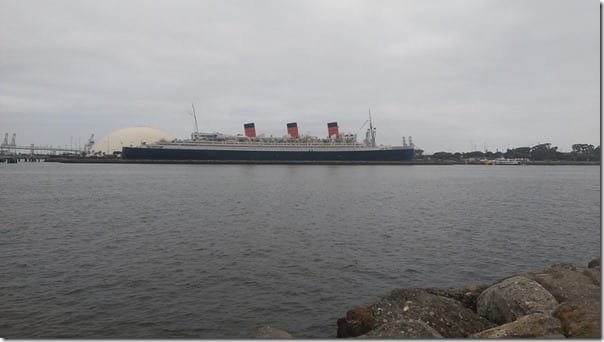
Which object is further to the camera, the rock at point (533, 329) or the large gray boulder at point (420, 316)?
the large gray boulder at point (420, 316)

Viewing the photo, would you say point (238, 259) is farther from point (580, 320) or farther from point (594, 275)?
point (580, 320)

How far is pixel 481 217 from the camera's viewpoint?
1956 centimetres

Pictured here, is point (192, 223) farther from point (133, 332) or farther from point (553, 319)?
point (553, 319)

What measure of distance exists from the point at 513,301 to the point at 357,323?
2213 mm

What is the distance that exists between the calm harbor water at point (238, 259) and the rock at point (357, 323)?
68 centimetres

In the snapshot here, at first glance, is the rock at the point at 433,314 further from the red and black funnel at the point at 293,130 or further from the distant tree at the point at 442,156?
the distant tree at the point at 442,156

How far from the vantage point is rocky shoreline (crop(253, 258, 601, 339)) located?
486cm

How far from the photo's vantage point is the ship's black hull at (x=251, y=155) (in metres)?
90.2

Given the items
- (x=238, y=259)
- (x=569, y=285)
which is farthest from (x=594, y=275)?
(x=238, y=259)

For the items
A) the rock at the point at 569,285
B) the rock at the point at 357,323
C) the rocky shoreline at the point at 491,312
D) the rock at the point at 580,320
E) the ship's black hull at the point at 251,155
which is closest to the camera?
the rock at the point at 580,320

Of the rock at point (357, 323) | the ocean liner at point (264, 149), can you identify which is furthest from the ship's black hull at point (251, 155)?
the rock at point (357, 323)

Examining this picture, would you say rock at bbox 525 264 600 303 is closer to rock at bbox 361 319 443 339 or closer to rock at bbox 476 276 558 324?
rock at bbox 476 276 558 324

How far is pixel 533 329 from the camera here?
4.72 metres

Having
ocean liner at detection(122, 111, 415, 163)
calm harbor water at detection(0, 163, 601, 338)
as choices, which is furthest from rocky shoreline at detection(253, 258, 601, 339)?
ocean liner at detection(122, 111, 415, 163)
